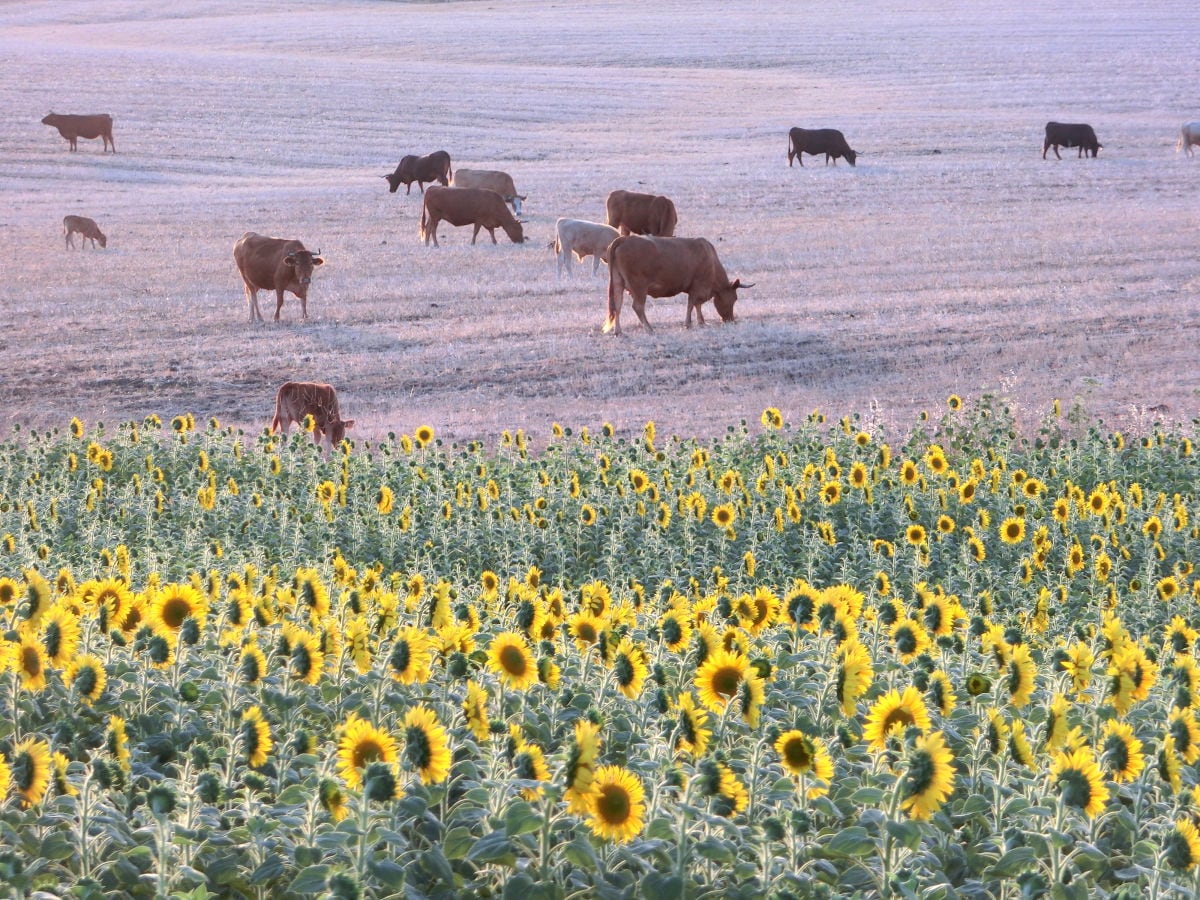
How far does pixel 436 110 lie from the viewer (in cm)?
4341

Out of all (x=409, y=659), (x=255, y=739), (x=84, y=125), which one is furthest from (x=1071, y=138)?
(x=255, y=739)

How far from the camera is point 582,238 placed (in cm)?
2248

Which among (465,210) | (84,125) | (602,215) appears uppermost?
(84,125)

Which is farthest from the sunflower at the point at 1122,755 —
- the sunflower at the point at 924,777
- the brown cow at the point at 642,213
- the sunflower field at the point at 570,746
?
the brown cow at the point at 642,213

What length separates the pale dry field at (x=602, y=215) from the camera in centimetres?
1473

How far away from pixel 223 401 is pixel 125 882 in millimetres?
11702

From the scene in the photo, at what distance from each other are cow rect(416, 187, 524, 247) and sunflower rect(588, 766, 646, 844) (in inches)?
914

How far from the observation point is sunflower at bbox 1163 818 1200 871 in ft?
9.14

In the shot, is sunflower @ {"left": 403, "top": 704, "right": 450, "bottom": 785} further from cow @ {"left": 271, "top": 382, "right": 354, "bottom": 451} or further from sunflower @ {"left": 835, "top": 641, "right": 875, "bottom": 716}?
cow @ {"left": 271, "top": 382, "right": 354, "bottom": 451}

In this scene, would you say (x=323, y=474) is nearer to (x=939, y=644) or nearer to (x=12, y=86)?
(x=939, y=644)

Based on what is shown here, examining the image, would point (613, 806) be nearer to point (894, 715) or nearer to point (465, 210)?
point (894, 715)

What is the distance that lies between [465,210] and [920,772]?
2355cm

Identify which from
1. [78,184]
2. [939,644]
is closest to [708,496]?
[939,644]

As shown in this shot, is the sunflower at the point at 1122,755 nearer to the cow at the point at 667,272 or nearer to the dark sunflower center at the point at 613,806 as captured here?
the dark sunflower center at the point at 613,806
